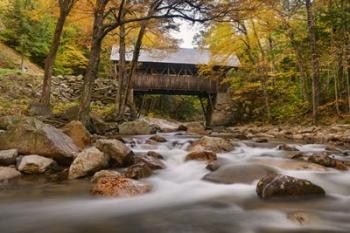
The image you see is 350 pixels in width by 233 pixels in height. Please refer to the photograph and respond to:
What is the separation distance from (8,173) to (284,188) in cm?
440

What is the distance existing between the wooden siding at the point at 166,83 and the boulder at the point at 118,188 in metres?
20.0

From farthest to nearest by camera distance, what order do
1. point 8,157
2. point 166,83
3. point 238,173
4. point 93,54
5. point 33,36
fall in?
point 33,36, point 166,83, point 93,54, point 238,173, point 8,157

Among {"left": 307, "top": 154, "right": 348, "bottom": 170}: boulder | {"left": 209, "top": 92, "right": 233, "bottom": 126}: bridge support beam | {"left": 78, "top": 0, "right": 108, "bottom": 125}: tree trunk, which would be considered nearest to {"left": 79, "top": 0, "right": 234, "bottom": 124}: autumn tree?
{"left": 78, "top": 0, "right": 108, "bottom": 125}: tree trunk

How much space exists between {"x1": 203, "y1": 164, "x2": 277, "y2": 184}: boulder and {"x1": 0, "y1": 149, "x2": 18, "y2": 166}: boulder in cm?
349

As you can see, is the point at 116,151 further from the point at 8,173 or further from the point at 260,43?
the point at 260,43

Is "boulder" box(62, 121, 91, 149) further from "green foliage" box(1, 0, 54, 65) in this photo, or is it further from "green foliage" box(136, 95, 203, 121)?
"green foliage" box(136, 95, 203, 121)

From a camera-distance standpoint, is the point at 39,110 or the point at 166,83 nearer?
the point at 39,110

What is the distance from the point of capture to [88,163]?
21.4ft

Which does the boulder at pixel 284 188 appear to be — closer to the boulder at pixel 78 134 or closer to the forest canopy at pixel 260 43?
the boulder at pixel 78 134

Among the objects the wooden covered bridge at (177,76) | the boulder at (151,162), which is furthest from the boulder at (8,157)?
the wooden covered bridge at (177,76)

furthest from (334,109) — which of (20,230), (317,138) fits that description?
(20,230)

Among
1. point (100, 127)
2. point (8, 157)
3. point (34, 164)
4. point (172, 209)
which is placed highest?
point (100, 127)

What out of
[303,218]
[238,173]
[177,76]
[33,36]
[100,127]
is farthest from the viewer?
[33,36]

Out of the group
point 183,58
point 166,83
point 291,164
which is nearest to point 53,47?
point 291,164
